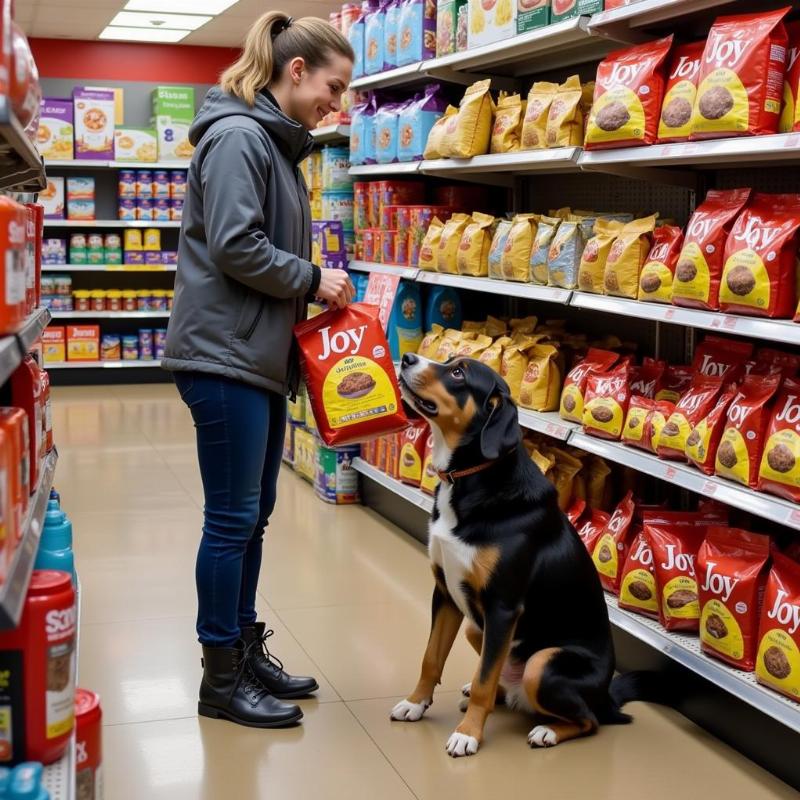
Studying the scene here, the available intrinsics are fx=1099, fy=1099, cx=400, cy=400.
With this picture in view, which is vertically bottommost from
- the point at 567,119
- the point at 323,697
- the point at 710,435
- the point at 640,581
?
the point at 323,697

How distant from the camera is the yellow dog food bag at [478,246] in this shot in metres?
4.35

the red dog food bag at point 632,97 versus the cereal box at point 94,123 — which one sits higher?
the cereal box at point 94,123

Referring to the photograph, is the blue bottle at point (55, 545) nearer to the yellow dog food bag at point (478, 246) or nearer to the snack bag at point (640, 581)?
the snack bag at point (640, 581)

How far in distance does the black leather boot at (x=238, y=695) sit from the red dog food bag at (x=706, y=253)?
5.27 feet

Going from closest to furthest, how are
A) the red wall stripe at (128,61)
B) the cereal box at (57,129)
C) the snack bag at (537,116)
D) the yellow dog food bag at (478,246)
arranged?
the snack bag at (537,116) < the yellow dog food bag at (478,246) < the cereal box at (57,129) < the red wall stripe at (128,61)

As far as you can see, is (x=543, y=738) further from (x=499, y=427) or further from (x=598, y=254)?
(x=598, y=254)

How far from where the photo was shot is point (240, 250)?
272 cm

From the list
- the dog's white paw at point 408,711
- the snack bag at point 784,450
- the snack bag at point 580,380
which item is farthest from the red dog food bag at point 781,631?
the snack bag at point 580,380

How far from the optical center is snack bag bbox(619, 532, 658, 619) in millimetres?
3287

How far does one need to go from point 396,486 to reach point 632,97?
2274mm

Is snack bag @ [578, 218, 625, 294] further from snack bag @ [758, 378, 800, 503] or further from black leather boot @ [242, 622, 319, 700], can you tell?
black leather boot @ [242, 622, 319, 700]

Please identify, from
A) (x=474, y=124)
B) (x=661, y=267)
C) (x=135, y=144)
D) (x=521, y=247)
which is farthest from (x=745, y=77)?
(x=135, y=144)

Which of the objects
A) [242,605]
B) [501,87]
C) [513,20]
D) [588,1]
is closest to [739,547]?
[242,605]

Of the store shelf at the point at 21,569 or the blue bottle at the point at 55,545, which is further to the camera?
the blue bottle at the point at 55,545
